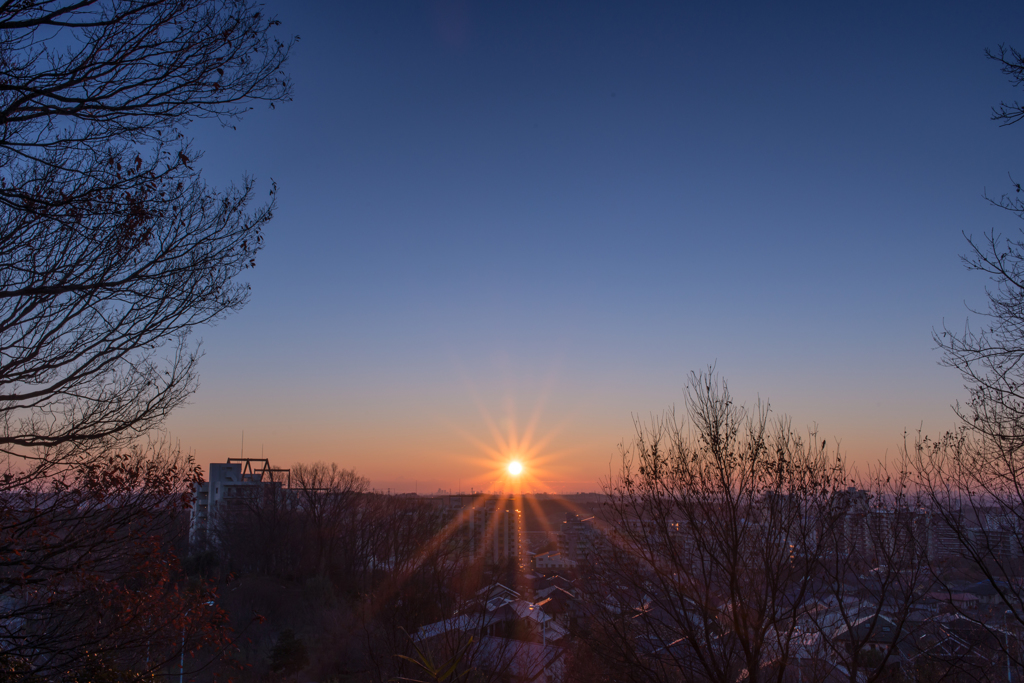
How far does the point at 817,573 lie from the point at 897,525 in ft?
3.60

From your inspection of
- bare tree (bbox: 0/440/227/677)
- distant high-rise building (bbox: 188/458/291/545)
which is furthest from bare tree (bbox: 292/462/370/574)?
bare tree (bbox: 0/440/227/677)

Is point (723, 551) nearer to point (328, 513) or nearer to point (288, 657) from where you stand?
point (288, 657)

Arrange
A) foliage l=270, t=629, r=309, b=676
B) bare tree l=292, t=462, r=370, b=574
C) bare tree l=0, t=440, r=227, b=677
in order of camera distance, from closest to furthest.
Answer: bare tree l=0, t=440, r=227, b=677, foliage l=270, t=629, r=309, b=676, bare tree l=292, t=462, r=370, b=574

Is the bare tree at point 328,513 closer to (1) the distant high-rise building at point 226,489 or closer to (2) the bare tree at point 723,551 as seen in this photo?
(1) the distant high-rise building at point 226,489

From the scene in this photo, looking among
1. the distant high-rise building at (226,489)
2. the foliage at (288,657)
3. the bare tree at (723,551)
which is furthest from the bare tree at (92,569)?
the distant high-rise building at (226,489)

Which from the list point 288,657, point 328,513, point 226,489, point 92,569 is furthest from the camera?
point 226,489

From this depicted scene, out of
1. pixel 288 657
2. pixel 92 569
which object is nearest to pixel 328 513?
pixel 288 657

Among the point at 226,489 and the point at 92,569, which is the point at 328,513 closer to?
the point at 226,489

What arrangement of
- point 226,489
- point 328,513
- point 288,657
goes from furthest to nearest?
point 226,489 < point 328,513 < point 288,657

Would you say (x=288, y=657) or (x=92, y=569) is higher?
(x=92, y=569)

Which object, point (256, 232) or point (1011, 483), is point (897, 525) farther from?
point (256, 232)

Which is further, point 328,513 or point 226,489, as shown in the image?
point 226,489

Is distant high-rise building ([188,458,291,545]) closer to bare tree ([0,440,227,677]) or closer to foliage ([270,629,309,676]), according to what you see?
foliage ([270,629,309,676])

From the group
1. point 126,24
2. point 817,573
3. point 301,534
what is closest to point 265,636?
point 301,534
